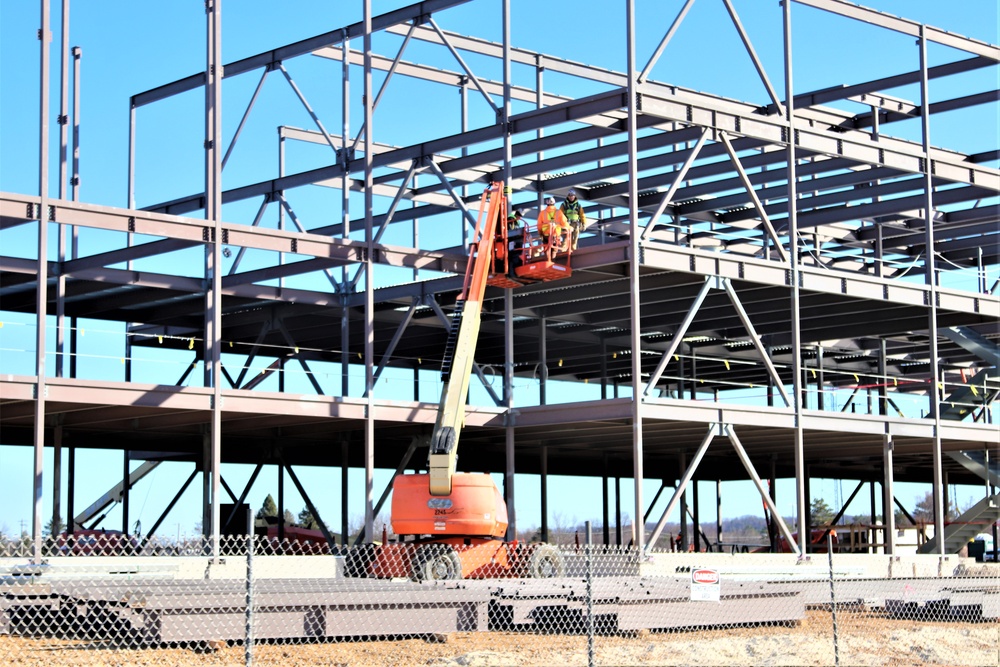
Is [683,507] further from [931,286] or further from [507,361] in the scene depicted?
[507,361]

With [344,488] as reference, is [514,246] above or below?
above

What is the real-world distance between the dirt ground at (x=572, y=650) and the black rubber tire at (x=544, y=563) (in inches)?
215

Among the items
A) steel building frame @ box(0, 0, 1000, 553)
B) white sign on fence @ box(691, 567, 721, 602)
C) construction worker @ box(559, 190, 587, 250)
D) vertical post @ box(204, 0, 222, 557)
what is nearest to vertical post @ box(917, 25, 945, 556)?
steel building frame @ box(0, 0, 1000, 553)

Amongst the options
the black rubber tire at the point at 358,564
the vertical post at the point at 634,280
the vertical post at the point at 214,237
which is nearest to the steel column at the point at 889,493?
the vertical post at the point at 634,280

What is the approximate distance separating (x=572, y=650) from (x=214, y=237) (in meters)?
14.1

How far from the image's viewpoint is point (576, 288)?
33.8m

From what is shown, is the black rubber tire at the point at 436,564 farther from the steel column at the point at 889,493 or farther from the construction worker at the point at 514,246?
the steel column at the point at 889,493

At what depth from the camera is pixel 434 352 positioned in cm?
4562

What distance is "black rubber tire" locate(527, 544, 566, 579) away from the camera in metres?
27.5

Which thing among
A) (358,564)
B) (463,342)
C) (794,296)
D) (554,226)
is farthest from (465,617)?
(794,296)

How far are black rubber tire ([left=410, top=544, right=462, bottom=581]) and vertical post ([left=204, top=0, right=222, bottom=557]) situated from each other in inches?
166

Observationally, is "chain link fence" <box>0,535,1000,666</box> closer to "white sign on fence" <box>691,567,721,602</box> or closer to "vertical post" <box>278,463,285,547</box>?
"white sign on fence" <box>691,567,721,602</box>

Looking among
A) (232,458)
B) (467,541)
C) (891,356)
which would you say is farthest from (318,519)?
(891,356)

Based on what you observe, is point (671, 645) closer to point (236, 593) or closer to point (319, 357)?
point (236, 593)
